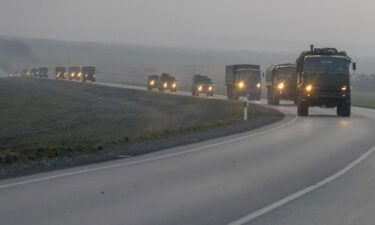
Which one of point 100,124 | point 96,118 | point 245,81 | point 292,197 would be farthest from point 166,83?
point 292,197

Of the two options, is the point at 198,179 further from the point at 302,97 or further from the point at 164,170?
the point at 302,97

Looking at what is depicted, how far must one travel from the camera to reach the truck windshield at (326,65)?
35.3 m

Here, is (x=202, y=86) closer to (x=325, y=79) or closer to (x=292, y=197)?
(x=325, y=79)

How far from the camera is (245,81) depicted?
59625mm

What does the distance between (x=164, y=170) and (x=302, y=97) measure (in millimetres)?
22127

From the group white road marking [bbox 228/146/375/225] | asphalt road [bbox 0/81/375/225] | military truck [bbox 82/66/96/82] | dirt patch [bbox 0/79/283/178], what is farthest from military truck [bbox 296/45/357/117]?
military truck [bbox 82/66/96/82]

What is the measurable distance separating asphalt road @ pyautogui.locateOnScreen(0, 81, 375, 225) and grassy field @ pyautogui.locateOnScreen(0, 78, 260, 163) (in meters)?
3.36

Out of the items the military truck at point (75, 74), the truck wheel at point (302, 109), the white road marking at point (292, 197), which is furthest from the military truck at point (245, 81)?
the military truck at point (75, 74)

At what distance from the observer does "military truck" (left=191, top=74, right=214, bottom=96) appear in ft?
239

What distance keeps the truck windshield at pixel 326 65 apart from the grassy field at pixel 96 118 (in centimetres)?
371

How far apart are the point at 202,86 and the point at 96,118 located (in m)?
24.7

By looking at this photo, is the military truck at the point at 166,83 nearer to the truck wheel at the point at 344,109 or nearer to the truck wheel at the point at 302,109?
the truck wheel at the point at 302,109

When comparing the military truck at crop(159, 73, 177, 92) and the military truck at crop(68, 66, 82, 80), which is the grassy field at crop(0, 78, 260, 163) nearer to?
the military truck at crop(159, 73, 177, 92)

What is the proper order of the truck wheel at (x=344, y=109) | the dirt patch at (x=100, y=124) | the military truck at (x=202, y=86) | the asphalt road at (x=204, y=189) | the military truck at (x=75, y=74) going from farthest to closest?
the military truck at (x=75, y=74), the military truck at (x=202, y=86), the truck wheel at (x=344, y=109), the dirt patch at (x=100, y=124), the asphalt road at (x=204, y=189)
